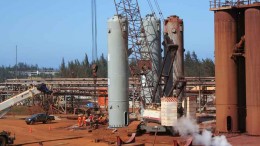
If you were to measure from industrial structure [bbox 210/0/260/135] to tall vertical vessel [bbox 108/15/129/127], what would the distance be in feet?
33.0

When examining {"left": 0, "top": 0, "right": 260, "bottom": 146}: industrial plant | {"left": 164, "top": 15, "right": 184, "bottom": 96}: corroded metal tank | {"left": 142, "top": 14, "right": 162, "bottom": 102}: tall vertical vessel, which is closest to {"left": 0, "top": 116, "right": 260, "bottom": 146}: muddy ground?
{"left": 0, "top": 0, "right": 260, "bottom": 146}: industrial plant

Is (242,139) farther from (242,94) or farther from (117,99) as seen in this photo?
(117,99)

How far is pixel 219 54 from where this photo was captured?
133 ft

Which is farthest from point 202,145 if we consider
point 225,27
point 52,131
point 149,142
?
point 52,131

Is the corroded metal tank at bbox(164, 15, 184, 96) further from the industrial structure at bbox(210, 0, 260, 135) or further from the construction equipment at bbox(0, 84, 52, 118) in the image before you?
the construction equipment at bbox(0, 84, 52, 118)

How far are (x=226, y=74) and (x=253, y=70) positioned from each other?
2.99 metres

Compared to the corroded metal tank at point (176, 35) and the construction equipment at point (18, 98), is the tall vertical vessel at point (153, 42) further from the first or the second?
the construction equipment at point (18, 98)

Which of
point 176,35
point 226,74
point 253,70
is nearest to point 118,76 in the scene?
point 176,35

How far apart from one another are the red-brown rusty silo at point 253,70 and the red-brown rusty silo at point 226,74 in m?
2.01

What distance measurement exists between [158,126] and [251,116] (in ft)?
26.2

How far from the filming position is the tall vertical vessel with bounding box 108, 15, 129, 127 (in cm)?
4575

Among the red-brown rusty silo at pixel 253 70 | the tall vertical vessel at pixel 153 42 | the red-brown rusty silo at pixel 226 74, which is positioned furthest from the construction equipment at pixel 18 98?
the red-brown rusty silo at pixel 253 70

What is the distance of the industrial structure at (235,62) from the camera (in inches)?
1484

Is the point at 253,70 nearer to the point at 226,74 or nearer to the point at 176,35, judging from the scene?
the point at 226,74
